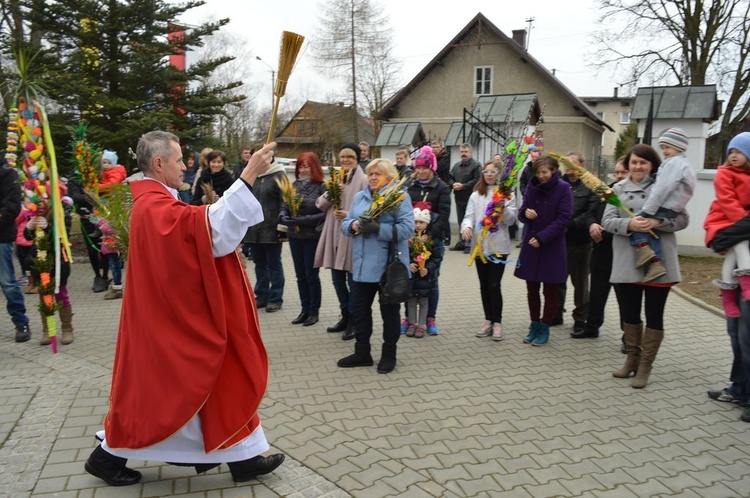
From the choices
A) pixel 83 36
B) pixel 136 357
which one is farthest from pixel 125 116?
pixel 136 357

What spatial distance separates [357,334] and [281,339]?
135cm

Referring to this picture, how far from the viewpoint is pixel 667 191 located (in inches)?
191

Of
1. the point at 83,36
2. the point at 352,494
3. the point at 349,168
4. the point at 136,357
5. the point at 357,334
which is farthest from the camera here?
the point at 83,36

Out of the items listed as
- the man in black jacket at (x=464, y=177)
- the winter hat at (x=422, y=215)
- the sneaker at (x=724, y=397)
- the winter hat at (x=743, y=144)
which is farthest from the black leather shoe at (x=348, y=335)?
the man in black jacket at (x=464, y=177)

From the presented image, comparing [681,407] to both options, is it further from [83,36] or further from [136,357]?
[83,36]

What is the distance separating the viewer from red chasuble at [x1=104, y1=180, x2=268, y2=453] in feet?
10.2

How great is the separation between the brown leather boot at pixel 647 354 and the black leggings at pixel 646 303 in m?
0.06

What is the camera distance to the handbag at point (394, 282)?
518 centimetres

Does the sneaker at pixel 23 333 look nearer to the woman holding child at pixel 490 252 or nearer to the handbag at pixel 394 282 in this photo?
the handbag at pixel 394 282

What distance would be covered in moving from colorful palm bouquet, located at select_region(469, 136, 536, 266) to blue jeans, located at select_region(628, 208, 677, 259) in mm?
1607

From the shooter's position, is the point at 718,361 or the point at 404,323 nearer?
the point at 718,361

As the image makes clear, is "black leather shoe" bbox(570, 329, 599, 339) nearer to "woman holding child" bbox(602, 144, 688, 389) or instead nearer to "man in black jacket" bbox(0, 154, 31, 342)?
"woman holding child" bbox(602, 144, 688, 389)

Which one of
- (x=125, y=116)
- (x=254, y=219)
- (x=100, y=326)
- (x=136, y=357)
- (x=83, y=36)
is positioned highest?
(x=83, y=36)

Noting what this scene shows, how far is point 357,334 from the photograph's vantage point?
5539mm
